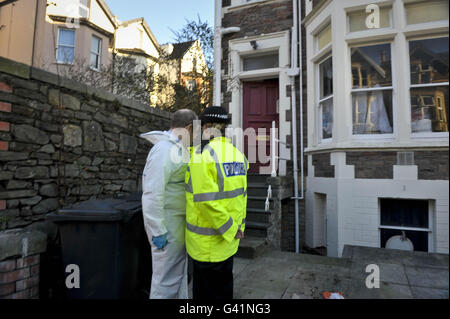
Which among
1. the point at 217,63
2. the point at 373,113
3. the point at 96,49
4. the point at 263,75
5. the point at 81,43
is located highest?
the point at 96,49

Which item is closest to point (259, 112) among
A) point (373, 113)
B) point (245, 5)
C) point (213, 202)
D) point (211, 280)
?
point (245, 5)

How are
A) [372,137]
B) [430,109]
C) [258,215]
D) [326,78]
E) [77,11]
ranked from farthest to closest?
[77,11] → [326,78] → [258,215] → [372,137] → [430,109]

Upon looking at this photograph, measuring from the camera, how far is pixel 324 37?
Answer: 186 inches

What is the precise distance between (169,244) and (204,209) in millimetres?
548

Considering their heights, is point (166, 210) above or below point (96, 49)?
below

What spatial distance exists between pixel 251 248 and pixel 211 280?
1.76 metres

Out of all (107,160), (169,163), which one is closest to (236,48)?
(107,160)

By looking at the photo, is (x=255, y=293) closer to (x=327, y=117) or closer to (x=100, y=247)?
(x=100, y=247)

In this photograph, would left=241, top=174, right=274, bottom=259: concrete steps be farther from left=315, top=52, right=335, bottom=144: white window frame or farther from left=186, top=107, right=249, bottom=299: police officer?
left=186, top=107, right=249, bottom=299: police officer

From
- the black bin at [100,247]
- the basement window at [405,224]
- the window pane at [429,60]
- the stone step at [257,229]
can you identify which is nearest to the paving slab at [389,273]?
the basement window at [405,224]

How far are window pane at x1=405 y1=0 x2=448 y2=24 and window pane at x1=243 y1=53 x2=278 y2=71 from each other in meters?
4.93

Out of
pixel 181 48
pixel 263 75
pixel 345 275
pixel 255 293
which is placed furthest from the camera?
pixel 181 48

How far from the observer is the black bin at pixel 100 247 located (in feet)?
7.66
